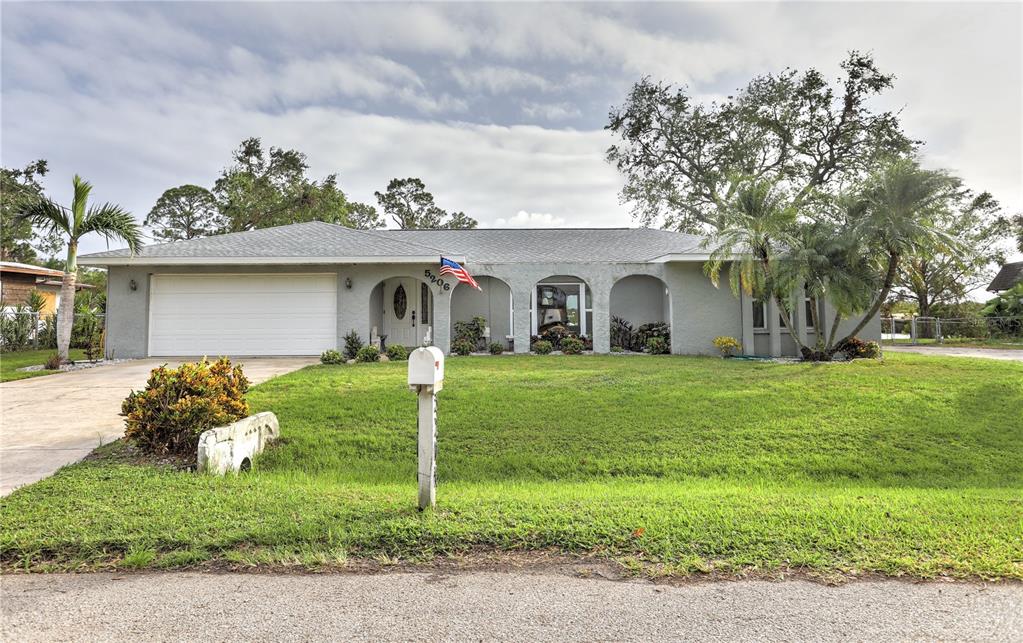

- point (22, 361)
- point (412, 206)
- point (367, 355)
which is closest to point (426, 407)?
point (367, 355)

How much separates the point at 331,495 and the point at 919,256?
46.6 feet

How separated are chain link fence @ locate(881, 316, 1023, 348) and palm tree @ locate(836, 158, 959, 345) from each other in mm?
12361

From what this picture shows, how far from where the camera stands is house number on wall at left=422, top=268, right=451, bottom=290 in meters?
14.0

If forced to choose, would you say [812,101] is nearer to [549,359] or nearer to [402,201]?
[549,359]

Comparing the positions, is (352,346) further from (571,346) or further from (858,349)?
(858,349)

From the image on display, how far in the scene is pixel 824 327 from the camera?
14.7 metres

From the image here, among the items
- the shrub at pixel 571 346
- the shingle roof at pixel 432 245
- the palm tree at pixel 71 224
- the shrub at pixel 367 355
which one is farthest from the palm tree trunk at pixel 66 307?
the shrub at pixel 571 346

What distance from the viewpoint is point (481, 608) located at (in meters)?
2.51

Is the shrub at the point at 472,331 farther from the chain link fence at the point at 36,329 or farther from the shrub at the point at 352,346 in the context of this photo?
the chain link fence at the point at 36,329

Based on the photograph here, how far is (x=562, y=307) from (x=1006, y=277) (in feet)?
120

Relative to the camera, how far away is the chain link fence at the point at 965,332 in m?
21.5

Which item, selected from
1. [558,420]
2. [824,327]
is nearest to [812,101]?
[824,327]

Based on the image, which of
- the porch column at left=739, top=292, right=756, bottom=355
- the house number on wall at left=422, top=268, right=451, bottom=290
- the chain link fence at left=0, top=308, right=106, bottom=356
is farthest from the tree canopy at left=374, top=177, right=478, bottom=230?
the porch column at left=739, top=292, right=756, bottom=355

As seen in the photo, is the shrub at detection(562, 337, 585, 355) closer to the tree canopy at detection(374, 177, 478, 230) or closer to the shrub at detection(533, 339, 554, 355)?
the shrub at detection(533, 339, 554, 355)
